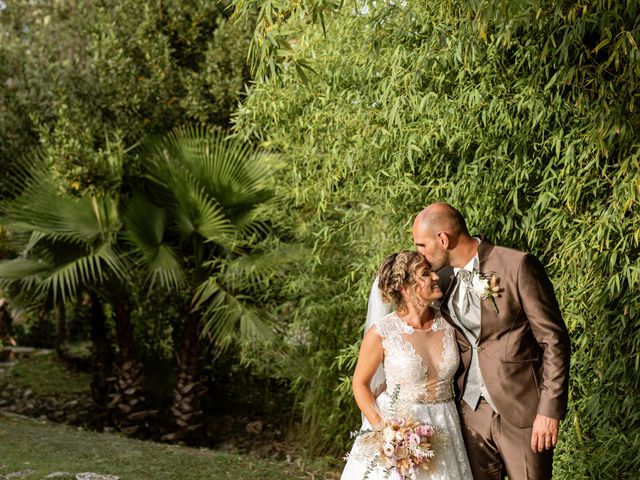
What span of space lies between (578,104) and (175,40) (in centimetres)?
635

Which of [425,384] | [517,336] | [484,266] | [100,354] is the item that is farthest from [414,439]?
[100,354]

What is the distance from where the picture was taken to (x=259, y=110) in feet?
23.2

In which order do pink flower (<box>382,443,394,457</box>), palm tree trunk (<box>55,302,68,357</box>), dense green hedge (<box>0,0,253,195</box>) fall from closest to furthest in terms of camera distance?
pink flower (<box>382,443,394,457</box>)
dense green hedge (<box>0,0,253,195</box>)
palm tree trunk (<box>55,302,68,357</box>)

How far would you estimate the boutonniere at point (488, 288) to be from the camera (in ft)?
12.6

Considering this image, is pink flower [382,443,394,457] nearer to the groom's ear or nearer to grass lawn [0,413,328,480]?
the groom's ear

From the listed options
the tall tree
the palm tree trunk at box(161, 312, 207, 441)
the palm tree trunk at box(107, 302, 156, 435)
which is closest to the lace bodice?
the tall tree

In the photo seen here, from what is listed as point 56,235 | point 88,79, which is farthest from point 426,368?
point 88,79

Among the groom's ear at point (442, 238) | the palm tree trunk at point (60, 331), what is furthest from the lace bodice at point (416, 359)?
the palm tree trunk at point (60, 331)

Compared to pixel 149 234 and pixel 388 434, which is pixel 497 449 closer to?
pixel 388 434

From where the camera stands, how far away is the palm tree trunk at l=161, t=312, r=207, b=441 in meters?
8.90

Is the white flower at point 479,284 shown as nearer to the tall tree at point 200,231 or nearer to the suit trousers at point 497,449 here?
the suit trousers at point 497,449

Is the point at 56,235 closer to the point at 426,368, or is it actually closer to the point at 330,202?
the point at 330,202

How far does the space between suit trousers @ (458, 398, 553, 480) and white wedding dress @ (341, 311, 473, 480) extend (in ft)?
0.36

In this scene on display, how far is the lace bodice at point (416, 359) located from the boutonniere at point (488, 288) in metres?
0.22
